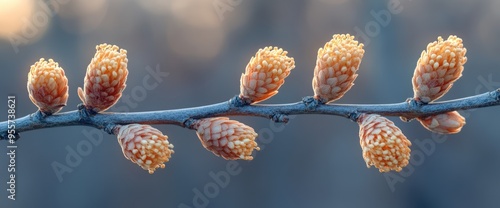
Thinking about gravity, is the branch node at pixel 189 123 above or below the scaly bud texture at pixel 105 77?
below

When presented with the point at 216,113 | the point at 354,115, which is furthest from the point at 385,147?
the point at 216,113

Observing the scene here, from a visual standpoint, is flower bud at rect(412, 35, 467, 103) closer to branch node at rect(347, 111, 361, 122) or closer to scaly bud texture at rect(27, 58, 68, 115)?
branch node at rect(347, 111, 361, 122)

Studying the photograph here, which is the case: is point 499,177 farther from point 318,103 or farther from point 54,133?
point 318,103

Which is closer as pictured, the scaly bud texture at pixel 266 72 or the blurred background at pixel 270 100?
the scaly bud texture at pixel 266 72

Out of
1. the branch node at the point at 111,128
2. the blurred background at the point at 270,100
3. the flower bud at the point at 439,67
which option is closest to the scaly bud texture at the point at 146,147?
the branch node at the point at 111,128

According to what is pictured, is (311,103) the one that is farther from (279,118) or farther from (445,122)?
(445,122)

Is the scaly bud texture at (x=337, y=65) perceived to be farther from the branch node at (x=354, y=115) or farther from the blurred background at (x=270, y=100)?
the blurred background at (x=270, y=100)
